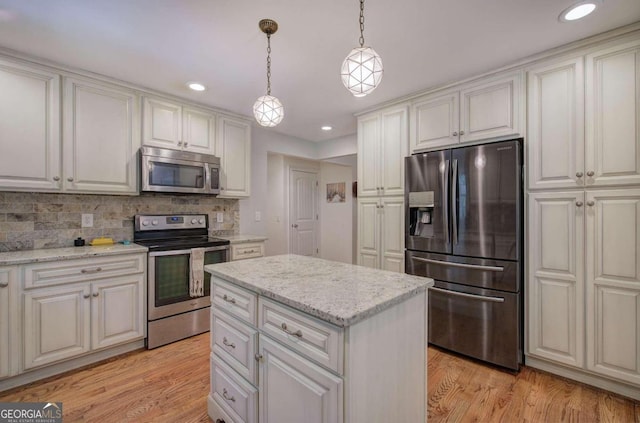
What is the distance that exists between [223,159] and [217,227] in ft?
2.81

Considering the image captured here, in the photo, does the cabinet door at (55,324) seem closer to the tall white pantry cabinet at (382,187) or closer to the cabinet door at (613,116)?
the tall white pantry cabinet at (382,187)

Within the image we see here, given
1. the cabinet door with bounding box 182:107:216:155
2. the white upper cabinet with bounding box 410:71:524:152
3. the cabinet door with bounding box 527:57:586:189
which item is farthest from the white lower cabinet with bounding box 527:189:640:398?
the cabinet door with bounding box 182:107:216:155

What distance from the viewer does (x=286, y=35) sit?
6.18 ft

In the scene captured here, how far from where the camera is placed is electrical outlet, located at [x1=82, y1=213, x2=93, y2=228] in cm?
261

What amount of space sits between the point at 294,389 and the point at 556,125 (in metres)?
2.48

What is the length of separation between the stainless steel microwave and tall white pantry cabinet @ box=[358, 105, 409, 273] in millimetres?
1685

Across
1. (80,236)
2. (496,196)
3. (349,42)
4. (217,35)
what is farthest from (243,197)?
(496,196)

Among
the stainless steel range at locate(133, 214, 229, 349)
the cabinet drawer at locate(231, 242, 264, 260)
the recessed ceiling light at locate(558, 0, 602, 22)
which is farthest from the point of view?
the cabinet drawer at locate(231, 242, 264, 260)

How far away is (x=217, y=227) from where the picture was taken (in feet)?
11.6

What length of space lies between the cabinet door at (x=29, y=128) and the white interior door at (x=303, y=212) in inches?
141

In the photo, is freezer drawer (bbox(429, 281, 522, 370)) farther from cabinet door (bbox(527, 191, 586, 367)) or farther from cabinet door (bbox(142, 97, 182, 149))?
cabinet door (bbox(142, 97, 182, 149))

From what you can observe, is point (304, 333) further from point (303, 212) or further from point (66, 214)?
point (303, 212)

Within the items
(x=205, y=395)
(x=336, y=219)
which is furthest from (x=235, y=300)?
(x=336, y=219)

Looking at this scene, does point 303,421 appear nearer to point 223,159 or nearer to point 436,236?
point 436,236
